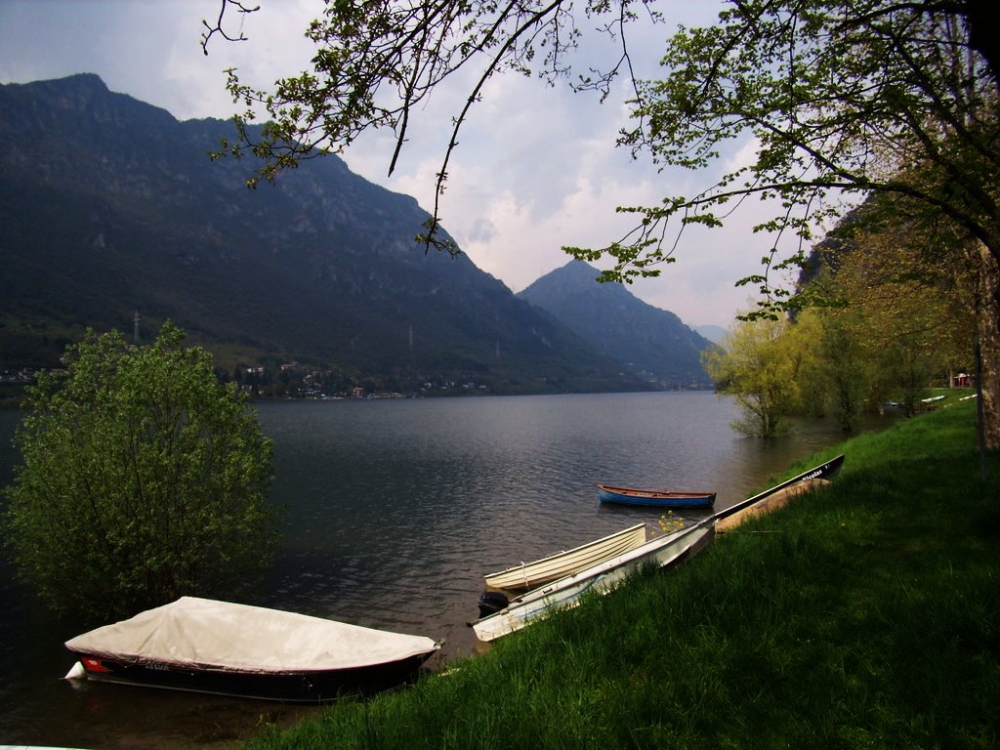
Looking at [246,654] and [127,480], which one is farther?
[127,480]

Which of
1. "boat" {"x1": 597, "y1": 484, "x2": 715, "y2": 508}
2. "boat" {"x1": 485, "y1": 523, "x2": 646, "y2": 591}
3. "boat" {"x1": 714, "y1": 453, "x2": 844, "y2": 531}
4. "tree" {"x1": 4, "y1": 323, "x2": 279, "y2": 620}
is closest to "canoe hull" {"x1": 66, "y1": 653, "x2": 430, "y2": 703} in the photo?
"tree" {"x1": 4, "y1": 323, "x2": 279, "y2": 620}

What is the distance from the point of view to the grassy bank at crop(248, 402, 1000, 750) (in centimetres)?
533

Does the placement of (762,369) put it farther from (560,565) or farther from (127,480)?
(127,480)

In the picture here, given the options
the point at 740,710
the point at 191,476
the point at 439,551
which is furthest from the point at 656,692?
the point at 439,551

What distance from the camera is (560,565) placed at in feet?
70.3

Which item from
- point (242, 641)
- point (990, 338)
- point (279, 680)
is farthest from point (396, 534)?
point (990, 338)

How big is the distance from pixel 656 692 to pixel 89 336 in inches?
782

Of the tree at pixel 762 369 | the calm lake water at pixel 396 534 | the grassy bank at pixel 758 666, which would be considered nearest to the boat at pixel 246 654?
the calm lake water at pixel 396 534

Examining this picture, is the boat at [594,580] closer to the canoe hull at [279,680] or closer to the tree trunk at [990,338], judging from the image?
the canoe hull at [279,680]

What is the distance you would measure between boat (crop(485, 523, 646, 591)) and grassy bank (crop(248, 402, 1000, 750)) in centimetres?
1077

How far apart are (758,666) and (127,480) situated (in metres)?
18.3

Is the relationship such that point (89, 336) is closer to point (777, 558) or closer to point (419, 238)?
point (419, 238)

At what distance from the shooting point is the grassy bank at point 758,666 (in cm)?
533

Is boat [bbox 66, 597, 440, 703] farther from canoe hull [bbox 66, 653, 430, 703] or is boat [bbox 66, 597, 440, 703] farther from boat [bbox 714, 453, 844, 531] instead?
boat [bbox 714, 453, 844, 531]
